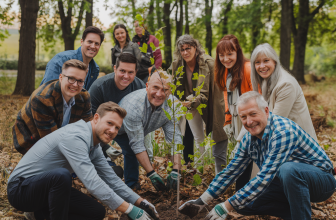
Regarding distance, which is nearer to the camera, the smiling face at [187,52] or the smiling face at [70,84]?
the smiling face at [70,84]

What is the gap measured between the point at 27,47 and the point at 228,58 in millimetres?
7085

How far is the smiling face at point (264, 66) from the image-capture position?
106 inches

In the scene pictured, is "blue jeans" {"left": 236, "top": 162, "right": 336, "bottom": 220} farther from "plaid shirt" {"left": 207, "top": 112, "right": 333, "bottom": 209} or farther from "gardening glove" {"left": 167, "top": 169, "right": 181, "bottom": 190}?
"gardening glove" {"left": 167, "top": 169, "right": 181, "bottom": 190}

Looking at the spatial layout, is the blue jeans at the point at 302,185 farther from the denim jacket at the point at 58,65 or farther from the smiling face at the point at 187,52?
the denim jacket at the point at 58,65

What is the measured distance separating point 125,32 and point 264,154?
3231 mm

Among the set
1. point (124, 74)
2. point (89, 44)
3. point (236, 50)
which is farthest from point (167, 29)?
point (236, 50)

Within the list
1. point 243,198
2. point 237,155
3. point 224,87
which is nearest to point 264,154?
point 237,155

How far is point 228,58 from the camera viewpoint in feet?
10.2

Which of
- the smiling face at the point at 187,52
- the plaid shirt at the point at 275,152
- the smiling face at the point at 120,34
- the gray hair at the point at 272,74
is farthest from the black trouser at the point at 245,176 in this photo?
the smiling face at the point at 120,34

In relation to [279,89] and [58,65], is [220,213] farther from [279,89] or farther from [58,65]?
[58,65]

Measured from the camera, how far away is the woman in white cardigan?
8.56ft

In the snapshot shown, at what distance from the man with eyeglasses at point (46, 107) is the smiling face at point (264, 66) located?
1.78 metres

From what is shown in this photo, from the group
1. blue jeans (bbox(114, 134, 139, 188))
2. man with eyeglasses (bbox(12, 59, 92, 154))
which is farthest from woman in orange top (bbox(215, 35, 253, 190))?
man with eyeglasses (bbox(12, 59, 92, 154))

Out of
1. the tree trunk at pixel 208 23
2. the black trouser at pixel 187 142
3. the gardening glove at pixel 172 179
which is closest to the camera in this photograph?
the gardening glove at pixel 172 179
